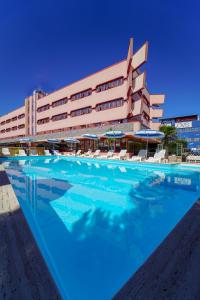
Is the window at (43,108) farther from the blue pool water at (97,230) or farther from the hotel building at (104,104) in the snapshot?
the blue pool water at (97,230)

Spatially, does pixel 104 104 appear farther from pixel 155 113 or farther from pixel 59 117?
pixel 59 117

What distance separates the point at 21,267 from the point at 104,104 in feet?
85.5

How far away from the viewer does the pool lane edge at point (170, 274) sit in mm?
1799

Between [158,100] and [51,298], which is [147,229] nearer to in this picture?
[51,298]

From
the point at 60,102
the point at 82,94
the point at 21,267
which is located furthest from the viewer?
the point at 60,102

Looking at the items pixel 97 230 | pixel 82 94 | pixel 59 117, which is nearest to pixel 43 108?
pixel 59 117

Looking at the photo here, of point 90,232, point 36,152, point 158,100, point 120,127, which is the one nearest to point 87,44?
point 120,127

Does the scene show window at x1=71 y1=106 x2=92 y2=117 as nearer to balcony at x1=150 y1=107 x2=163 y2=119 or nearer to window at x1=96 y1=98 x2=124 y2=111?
window at x1=96 y1=98 x2=124 y2=111

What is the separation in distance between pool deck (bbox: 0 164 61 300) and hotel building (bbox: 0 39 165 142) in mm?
19393

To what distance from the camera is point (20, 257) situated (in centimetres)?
225

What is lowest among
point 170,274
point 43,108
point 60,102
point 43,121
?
point 170,274

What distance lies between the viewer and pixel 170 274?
6.83ft

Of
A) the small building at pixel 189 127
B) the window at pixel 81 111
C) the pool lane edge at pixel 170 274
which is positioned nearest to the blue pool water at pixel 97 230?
the pool lane edge at pixel 170 274

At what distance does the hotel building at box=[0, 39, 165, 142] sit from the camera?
2338 centimetres
